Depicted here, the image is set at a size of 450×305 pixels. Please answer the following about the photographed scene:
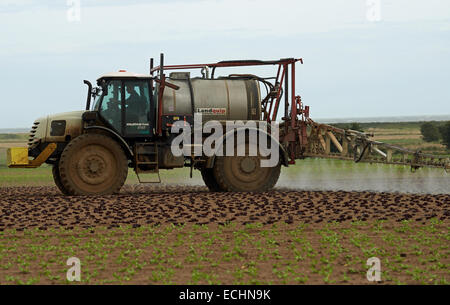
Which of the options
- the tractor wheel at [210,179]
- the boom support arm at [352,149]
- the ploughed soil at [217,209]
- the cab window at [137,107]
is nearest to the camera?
the ploughed soil at [217,209]

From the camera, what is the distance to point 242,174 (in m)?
20.9

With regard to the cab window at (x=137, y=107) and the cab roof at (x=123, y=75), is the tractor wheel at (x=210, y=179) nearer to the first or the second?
the cab window at (x=137, y=107)

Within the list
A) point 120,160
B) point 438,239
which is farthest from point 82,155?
point 438,239

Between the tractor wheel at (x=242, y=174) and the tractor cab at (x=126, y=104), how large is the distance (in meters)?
2.67

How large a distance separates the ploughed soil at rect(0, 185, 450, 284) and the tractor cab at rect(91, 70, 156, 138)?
227cm

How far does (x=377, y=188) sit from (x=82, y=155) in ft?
39.7

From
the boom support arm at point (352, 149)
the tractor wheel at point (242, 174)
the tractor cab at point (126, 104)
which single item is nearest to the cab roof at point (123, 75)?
the tractor cab at point (126, 104)

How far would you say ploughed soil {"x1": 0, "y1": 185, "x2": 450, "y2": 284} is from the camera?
9.77m

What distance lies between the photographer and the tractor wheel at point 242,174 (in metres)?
20.7

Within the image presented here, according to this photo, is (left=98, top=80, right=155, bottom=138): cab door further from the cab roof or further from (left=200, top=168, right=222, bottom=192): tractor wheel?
(left=200, top=168, right=222, bottom=192): tractor wheel

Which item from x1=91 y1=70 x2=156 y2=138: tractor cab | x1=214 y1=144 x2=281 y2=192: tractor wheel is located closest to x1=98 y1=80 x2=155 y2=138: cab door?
x1=91 y1=70 x2=156 y2=138: tractor cab

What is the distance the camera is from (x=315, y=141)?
2239 cm

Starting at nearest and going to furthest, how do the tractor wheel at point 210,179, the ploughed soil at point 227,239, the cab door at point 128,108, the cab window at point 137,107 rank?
the ploughed soil at point 227,239
the cab door at point 128,108
the cab window at point 137,107
the tractor wheel at point 210,179
